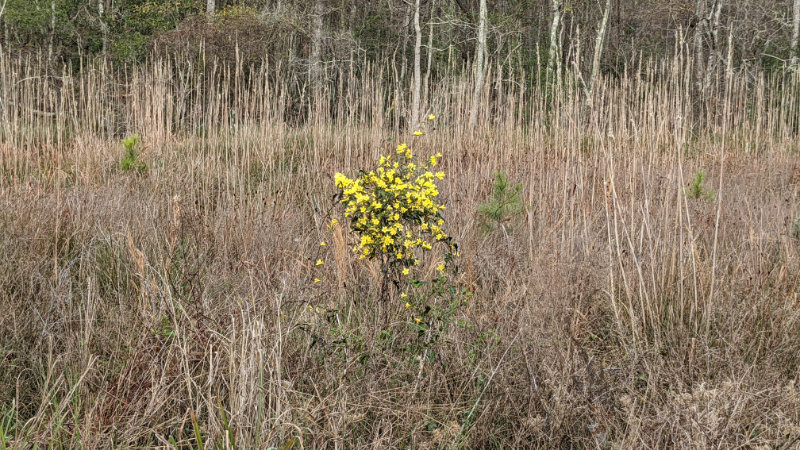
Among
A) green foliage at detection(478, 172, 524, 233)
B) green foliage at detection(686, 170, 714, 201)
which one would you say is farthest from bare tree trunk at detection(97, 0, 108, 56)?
green foliage at detection(686, 170, 714, 201)

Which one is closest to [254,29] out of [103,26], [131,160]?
[103,26]

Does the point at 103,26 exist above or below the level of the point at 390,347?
above

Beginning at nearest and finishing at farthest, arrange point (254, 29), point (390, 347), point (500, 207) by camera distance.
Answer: point (390, 347), point (500, 207), point (254, 29)

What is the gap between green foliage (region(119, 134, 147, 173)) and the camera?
4471 millimetres

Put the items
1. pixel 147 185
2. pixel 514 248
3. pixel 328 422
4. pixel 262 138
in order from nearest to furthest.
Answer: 1. pixel 328 422
2. pixel 514 248
3. pixel 147 185
4. pixel 262 138

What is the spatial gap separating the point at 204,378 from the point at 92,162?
3.90 m

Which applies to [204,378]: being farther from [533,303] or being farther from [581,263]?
[581,263]

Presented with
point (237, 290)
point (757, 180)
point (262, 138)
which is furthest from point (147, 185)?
point (757, 180)

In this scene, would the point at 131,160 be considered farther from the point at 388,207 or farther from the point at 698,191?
the point at 698,191

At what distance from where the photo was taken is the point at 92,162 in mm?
5273

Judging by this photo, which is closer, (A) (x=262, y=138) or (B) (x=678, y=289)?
(B) (x=678, y=289)

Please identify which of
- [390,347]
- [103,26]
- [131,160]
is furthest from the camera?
[103,26]

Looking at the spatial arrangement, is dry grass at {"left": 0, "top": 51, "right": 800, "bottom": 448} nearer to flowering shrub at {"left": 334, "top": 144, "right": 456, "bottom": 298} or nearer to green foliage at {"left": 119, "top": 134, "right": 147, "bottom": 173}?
flowering shrub at {"left": 334, "top": 144, "right": 456, "bottom": 298}

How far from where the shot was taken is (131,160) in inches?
180
